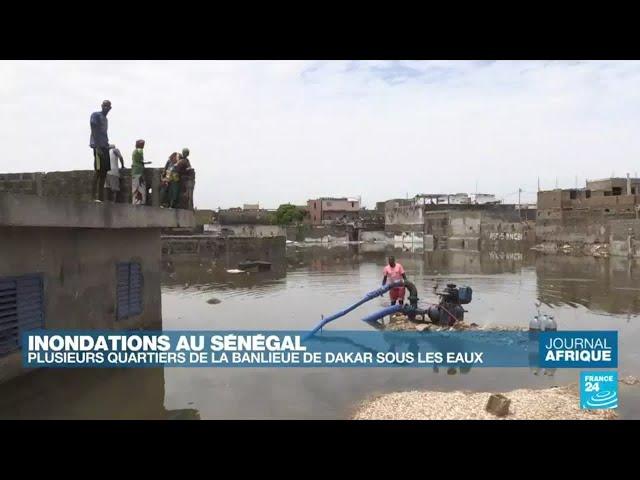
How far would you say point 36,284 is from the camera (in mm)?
9156

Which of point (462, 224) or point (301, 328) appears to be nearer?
point (301, 328)

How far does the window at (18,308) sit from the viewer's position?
27.8ft

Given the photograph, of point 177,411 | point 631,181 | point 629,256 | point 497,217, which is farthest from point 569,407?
point 497,217

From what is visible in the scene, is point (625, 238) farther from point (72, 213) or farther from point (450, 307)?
point (72, 213)

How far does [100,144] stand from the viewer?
10.4m

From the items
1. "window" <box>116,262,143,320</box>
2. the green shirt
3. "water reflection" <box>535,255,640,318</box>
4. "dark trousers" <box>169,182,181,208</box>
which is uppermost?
the green shirt

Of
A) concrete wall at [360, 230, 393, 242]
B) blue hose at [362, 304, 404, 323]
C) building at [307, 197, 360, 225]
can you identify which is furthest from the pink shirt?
building at [307, 197, 360, 225]

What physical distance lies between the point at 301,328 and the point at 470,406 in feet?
23.7

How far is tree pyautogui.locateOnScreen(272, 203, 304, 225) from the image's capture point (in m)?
86.8

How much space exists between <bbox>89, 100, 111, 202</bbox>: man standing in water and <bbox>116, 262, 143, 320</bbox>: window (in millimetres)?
1960

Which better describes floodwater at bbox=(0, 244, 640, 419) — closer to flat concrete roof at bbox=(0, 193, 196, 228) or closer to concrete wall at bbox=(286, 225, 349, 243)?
flat concrete roof at bbox=(0, 193, 196, 228)

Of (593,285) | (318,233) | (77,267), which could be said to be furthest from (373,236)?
(77,267)

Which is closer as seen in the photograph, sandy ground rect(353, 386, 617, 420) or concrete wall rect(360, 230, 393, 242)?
sandy ground rect(353, 386, 617, 420)

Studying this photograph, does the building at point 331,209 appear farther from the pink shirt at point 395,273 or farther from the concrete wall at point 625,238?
the pink shirt at point 395,273
